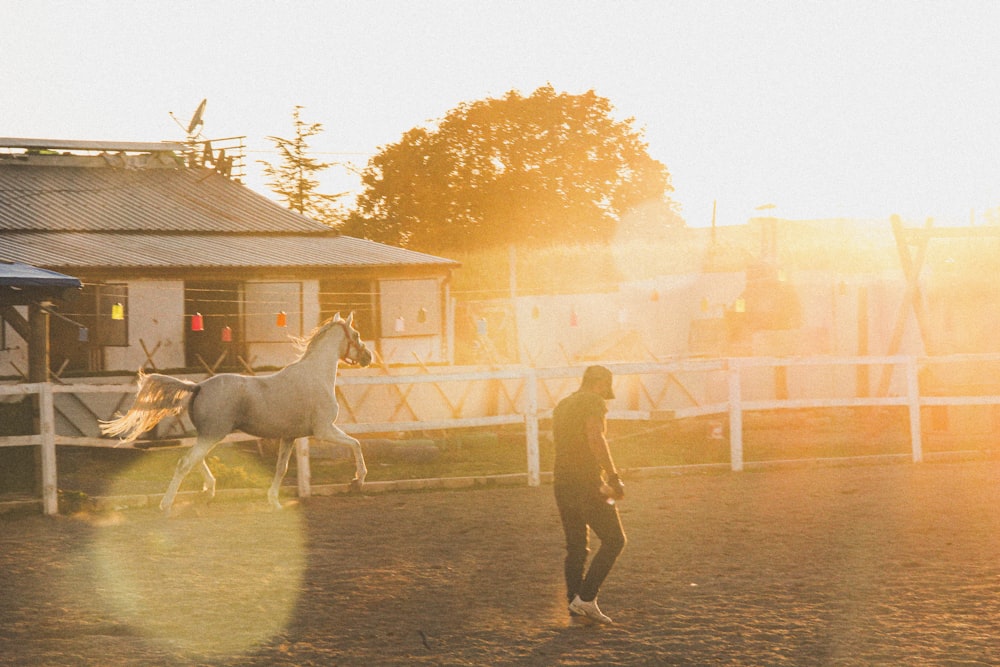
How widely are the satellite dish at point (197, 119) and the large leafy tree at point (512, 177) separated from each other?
38.2 feet

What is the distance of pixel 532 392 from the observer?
14125 millimetres

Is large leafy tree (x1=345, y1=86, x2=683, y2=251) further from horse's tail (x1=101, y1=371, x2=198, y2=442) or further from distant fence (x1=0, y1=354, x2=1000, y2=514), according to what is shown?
horse's tail (x1=101, y1=371, x2=198, y2=442)

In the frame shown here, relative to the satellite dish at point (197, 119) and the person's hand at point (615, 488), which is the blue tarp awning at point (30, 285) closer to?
the person's hand at point (615, 488)

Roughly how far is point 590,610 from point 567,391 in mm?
17534

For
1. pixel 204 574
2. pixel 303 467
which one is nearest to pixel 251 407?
pixel 303 467

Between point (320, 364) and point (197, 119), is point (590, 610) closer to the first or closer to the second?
point (320, 364)

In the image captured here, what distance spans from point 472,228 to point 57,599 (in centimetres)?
3514

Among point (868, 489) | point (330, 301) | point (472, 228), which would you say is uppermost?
point (472, 228)

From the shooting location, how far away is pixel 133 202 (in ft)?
91.8

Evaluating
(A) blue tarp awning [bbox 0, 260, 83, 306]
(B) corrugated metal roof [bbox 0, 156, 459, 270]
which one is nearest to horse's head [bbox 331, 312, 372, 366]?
(A) blue tarp awning [bbox 0, 260, 83, 306]

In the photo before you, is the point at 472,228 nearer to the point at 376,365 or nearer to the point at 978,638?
the point at 376,365

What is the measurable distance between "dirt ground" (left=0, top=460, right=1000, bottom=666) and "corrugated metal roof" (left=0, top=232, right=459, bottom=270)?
1190 centimetres

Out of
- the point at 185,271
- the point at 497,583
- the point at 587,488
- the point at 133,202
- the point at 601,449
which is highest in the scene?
the point at 133,202

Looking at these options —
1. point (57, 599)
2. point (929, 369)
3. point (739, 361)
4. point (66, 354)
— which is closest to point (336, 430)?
point (57, 599)
